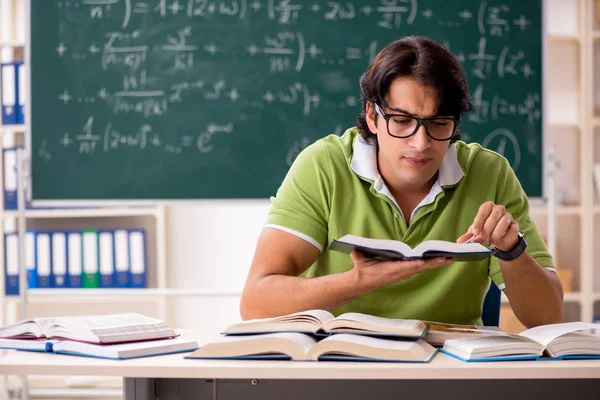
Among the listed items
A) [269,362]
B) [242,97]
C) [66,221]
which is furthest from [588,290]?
[269,362]

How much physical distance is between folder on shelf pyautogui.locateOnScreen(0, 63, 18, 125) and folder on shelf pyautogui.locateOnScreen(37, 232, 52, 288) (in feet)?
1.80

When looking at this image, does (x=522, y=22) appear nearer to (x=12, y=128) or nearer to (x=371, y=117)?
(x=371, y=117)

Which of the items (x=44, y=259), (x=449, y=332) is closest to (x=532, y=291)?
(x=449, y=332)

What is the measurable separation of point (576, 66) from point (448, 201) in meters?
2.55

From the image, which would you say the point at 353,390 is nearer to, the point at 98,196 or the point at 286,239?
the point at 286,239

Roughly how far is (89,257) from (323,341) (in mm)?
2610

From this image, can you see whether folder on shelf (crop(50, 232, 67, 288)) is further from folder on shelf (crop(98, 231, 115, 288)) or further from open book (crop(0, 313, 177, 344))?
open book (crop(0, 313, 177, 344))

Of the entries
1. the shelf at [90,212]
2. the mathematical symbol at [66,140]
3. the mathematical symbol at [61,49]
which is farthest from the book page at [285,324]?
the shelf at [90,212]

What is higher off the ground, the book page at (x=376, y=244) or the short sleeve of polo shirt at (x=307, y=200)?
the short sleeve of polo shirt at (x=307, y=200)

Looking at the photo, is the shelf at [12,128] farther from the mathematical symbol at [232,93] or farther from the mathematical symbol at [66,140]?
the mathematical symbol at [232,93]

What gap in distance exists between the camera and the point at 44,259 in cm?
361

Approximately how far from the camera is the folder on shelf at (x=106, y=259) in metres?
3.61

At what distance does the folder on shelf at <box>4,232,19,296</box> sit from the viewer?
142 inches

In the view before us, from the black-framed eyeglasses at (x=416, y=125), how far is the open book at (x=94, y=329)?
24.1 inches
